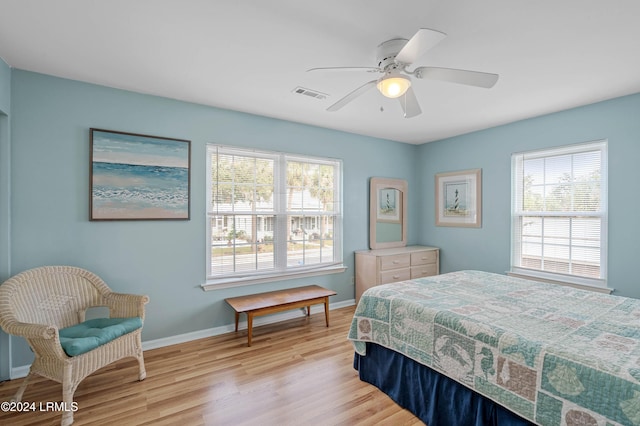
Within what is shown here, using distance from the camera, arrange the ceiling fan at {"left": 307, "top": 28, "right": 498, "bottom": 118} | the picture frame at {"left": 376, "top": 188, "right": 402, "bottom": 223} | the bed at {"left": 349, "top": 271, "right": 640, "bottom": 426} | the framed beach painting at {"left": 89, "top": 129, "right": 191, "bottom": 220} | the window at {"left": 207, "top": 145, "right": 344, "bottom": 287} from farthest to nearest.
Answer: the picture frame at {"left": 376, "top": 188, "right": 402, "bottom": 223}, the window at {"left": 207, "top": 145, "right": 344, "bottom": 287}, the framed beach painting at {"left": 89, "top": 129, "right": 191, "bottom": 220}, the ceiling fan at {"left": 307, "top": 28, "right": 498, "bottom": 118}, the bed at {"left": 349, "top": 271, "right": 640, "bottom": 426}

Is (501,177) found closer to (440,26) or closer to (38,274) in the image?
(440,26)

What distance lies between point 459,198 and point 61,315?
486 centimetres

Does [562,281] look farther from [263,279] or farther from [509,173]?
[263,279]

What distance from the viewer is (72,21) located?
1859mm

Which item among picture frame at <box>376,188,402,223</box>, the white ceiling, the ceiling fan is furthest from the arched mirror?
the ceiling fan

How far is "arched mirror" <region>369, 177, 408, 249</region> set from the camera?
183 inches

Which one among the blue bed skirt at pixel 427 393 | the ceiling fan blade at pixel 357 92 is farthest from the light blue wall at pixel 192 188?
the blue bed skirt at pixel 427 393

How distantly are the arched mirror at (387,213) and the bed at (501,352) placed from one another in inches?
78.7

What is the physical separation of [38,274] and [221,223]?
1.59m

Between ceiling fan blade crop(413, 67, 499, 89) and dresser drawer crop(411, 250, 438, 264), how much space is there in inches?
117

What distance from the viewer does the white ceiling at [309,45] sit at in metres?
1.73

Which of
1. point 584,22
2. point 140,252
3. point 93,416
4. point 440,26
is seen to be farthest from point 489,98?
point 93,416

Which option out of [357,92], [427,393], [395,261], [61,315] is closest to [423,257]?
[395,261]

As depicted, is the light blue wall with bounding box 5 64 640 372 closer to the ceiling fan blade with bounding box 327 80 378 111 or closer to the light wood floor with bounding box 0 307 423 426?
the light wood floor with bounding box 0 307 423 426
